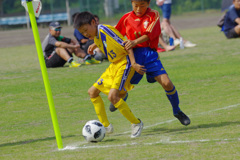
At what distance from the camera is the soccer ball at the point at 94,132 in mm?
5879

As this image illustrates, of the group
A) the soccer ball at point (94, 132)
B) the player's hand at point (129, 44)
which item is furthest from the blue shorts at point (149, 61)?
the soccer ball at point (94, 132)

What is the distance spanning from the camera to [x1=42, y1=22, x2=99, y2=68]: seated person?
1362 cm

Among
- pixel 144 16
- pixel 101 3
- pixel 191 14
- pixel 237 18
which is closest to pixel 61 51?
pixel 237 18

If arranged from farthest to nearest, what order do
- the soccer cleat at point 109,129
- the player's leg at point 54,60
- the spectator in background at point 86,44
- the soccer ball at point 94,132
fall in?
the spectator in background at point 86,44 → the player's leg at point 54,60 → the soccer cleat at point 109,129 → the soccer ball at point 94,132

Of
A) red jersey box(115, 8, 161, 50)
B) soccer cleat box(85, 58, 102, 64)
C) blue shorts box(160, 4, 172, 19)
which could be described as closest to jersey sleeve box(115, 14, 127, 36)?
red jersey box(115, 8, 161, 50)

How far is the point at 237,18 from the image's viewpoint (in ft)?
53.9

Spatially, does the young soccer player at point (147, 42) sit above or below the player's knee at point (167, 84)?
above

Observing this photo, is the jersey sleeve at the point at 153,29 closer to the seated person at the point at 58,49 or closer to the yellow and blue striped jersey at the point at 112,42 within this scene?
the yellow and blue striped jersey at the point at 112,42

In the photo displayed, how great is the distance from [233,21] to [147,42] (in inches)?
432

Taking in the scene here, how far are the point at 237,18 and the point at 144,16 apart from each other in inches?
420

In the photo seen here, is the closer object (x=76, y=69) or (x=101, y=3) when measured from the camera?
(x=76, y=69)

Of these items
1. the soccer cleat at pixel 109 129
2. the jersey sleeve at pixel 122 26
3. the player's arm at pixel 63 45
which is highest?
the jersey sleeve at pixel 122 26

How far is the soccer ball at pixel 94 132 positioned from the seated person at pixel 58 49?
25.3 feet

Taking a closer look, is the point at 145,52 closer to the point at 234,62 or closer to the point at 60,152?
the point at 60,152
